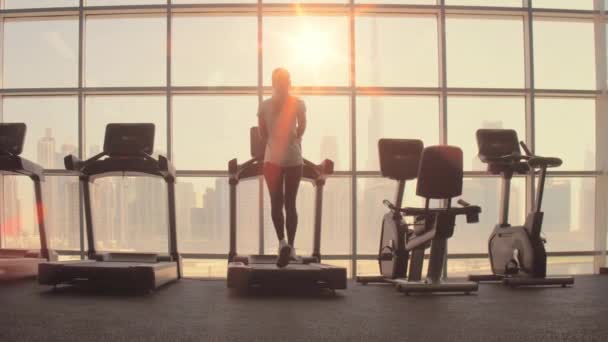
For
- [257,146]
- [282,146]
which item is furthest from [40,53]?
[282,146]

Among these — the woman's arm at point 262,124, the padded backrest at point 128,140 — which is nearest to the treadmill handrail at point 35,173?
the padded backrest at point 128,140

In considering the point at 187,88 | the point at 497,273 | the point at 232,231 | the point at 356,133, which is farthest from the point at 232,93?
the point at 497,273

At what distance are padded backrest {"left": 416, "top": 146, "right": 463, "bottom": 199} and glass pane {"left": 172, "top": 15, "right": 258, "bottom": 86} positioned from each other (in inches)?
115

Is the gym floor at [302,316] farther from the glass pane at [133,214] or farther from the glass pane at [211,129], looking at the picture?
the glass pane at [211,129]

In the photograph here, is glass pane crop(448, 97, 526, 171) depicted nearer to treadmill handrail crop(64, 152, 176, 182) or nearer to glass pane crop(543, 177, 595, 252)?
glass pane crop(543, 177, 595, 252)

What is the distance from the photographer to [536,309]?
325cm

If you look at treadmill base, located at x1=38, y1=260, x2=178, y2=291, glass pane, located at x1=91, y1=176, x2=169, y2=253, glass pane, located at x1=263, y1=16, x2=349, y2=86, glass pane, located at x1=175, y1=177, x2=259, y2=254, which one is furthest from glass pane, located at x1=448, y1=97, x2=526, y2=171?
treadmill base, located at x1=38, y1=260, x2=178, y2=291

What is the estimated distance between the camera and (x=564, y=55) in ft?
21.5

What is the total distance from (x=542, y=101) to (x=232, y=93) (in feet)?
11.4

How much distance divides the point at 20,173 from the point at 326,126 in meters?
3.10

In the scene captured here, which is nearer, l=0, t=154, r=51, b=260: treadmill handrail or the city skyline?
l=0, t=154, r=51, b=260: treadmill handrail

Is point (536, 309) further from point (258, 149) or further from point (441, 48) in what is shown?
point (441, 48)

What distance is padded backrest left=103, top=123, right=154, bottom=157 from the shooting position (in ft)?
16.0

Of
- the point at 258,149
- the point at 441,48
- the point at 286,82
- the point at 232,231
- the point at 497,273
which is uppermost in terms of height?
the point at 441,48
